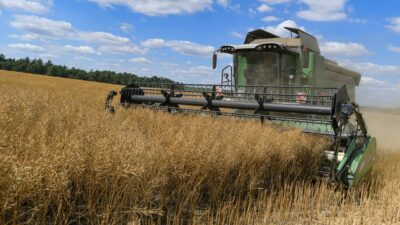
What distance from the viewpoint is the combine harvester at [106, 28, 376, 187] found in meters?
4.52

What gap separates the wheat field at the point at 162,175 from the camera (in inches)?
75.2

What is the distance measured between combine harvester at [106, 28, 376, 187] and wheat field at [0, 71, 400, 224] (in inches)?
12.4

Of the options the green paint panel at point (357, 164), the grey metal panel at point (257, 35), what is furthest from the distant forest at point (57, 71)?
the green paint panel at point (357, 164)

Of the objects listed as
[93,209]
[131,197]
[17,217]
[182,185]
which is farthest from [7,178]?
[182,185]

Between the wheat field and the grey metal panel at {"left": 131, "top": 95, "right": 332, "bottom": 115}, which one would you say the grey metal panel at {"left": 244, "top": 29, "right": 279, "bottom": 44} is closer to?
the grey metal panel at {"left": 131, "top": 95, "right": 332, "bottom": 115}

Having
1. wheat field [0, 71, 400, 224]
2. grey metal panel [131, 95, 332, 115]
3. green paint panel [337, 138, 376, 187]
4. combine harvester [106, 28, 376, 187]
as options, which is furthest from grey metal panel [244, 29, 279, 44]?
green paint panel [337, 138, 376, 187]

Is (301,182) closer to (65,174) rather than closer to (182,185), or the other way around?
(182,185)

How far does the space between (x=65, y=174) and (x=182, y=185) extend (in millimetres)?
1291

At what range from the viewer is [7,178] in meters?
1.65

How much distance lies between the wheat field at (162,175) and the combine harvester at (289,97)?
31cm

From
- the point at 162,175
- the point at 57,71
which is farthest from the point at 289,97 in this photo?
the point at 57,71

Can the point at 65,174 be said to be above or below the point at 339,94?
below

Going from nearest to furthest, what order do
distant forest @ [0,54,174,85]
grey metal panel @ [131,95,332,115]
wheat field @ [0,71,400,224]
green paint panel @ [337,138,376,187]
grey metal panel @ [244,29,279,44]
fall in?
wheat field @ [0,71,400,224] → green paint panel @ [337,138,376,187] → grey metal panel @ [131,95,332,115] → grey metal panel @ [244,29,279,44] → distant forest @ [0,54,174,85]

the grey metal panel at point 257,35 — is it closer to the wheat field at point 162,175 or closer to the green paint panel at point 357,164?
the wheat field at point 162,175
